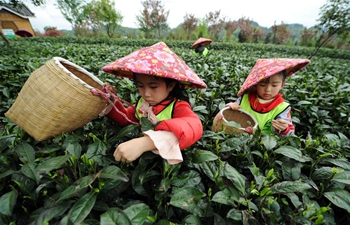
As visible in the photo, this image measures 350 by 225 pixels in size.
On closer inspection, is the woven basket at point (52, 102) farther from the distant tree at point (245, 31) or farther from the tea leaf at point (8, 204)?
the distant tree at point (245, 31)

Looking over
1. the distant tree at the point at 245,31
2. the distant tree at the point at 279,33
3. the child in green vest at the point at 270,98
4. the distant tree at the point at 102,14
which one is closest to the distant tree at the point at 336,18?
the child in green vest at the point at 270,98

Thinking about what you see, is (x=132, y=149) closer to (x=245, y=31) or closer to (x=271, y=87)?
(x=271, y=87)

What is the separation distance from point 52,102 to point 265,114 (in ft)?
6.03

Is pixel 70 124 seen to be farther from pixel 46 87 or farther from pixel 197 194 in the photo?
pixel 197 194

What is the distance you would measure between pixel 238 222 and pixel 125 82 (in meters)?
1.75

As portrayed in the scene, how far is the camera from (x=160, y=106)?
1522mm

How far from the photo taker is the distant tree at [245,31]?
29.0 metres

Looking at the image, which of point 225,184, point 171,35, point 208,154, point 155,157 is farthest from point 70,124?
point 171,35

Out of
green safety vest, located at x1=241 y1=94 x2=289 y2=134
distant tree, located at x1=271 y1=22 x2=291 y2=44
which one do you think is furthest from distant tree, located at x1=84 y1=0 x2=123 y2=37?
green safety vest, located at x1=241 y1=94 x2=289 y2=134

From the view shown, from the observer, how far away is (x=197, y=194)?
31.5 inches

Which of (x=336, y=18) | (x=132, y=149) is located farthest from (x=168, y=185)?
(x=336, y=18)

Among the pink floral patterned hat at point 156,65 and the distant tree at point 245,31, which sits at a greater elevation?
the pink floral patterned hat at point 156,65

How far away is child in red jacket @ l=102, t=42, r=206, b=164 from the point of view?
903mm

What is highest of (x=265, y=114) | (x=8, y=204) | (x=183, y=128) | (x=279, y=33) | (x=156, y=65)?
(x=156, y=65)
